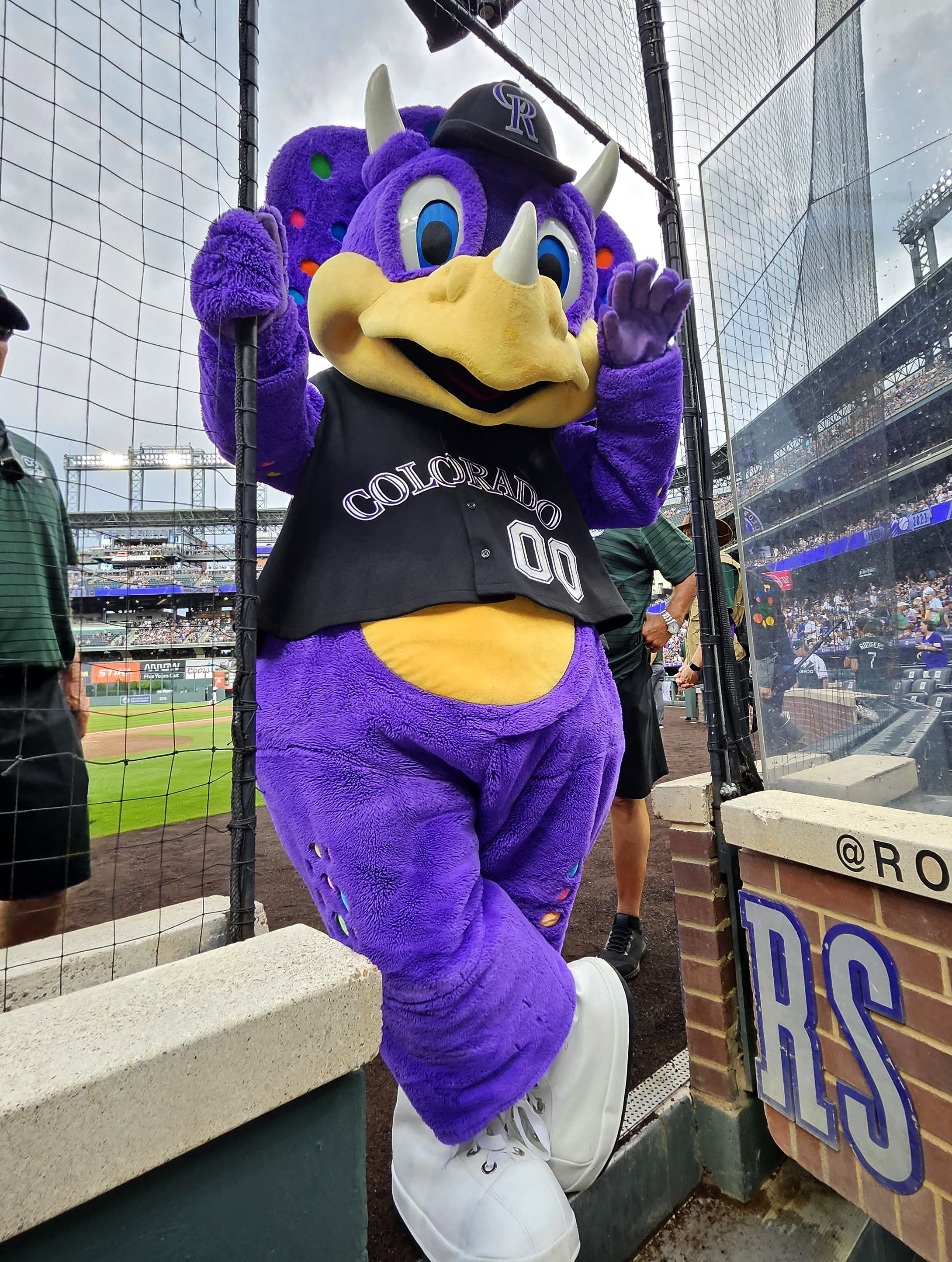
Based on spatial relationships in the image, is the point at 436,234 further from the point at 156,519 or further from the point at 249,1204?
the point at 249,1204

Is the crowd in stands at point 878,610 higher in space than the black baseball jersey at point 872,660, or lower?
higher

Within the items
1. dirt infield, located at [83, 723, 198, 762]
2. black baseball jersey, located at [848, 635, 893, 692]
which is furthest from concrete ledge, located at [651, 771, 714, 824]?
dirt infield, located at [83, 723, 198, 762]

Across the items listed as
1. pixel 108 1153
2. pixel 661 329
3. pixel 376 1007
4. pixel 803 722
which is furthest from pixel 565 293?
pixel 108 1153

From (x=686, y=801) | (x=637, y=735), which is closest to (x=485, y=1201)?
(x=686, y=801)

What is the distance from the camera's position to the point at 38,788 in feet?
4.40

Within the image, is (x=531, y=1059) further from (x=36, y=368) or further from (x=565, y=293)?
(x=565, y=293)

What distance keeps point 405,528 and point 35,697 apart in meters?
0.96

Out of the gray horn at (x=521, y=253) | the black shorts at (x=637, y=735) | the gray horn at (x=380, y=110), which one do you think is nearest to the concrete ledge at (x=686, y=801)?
the black shorts at (x=637, y=735)

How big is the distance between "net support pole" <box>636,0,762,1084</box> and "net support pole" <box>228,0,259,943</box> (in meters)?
0.94

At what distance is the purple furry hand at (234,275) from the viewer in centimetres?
79

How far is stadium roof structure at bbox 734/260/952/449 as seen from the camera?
3.76ft

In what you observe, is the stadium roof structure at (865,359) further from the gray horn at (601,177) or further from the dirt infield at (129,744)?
the dirt infield at (129,744)

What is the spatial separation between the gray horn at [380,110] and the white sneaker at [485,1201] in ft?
4.89

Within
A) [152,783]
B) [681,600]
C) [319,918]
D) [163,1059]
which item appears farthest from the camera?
[152,783]
